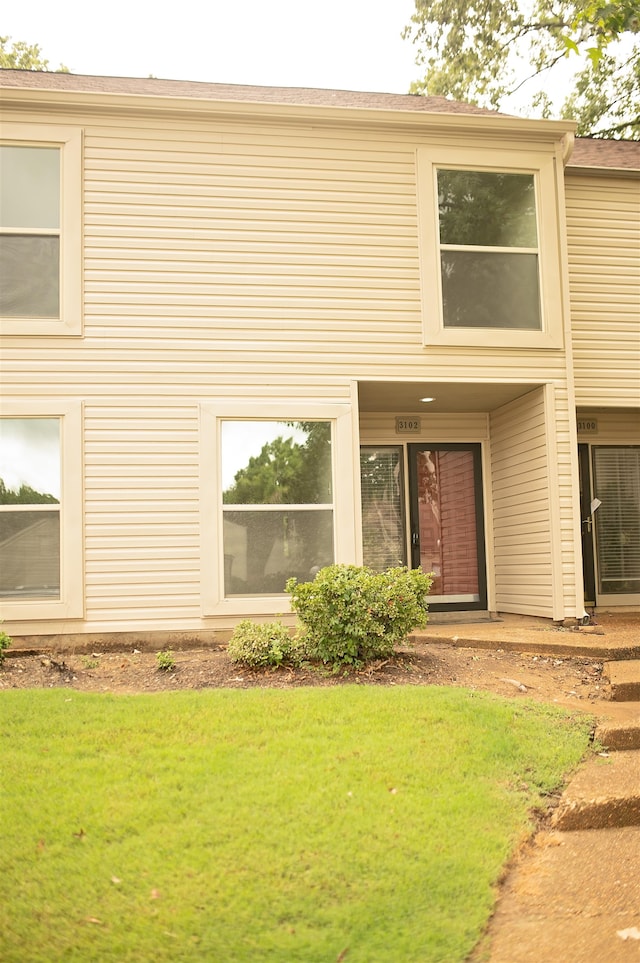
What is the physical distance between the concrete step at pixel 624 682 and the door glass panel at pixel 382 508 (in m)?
4.05

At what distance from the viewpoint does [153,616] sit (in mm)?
7594

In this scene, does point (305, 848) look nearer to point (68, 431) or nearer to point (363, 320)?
point (68, 431)

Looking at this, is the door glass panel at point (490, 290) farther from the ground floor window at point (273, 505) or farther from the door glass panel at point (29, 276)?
the door glass panel at point (29, 276)

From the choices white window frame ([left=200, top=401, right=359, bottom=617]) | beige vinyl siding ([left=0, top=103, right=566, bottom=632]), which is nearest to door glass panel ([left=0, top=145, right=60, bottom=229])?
beige vinyl siding ([left=0, top=103, right=566, bottom=632])

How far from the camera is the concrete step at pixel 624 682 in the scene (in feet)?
18.0

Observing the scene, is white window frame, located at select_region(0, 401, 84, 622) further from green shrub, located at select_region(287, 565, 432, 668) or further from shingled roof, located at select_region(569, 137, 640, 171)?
shingled roof, located at select_region(569, 137, 640, 171)

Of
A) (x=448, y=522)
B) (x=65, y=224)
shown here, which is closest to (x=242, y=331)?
(x=65, y=224)

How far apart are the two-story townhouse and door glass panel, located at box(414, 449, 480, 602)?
959mm

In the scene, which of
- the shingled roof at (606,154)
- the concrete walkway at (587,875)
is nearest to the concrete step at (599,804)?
the concrete walkway at (587,875)

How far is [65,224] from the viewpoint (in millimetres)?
7758

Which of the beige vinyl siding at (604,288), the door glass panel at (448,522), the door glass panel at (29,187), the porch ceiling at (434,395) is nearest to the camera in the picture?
the door glass panel at (29,187)

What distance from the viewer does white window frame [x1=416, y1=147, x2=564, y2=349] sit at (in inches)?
325

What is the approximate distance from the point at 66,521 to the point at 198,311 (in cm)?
250

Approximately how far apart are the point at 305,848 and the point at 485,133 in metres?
7.78
